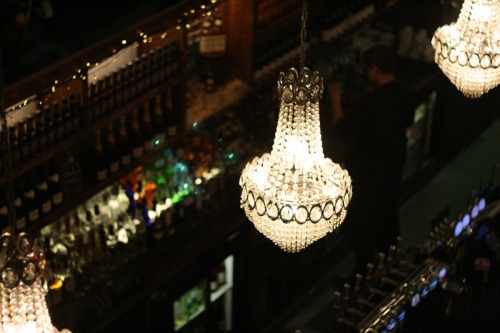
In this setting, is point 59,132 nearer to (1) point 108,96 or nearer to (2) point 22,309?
(1) point 108,96

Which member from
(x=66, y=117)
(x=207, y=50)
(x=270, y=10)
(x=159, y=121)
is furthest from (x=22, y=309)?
(x=270, y=10)

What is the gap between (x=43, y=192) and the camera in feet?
17.9

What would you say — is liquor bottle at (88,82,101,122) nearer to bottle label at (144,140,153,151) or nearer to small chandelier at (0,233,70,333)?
bottle label at (144,140,153,151)

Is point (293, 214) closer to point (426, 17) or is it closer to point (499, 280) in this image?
point (499, 280)

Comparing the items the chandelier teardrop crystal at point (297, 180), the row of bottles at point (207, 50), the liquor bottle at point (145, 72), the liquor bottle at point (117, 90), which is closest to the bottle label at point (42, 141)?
the liquor bottle at point (117, 90)

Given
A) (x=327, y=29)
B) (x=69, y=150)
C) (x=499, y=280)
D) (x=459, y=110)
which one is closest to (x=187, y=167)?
(x=69, y=150)

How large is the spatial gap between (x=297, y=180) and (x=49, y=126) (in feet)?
5.93

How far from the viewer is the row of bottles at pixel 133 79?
5.53 meters

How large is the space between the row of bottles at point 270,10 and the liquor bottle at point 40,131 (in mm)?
1795

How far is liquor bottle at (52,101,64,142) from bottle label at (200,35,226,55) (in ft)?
4.44

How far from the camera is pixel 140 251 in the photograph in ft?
20.2

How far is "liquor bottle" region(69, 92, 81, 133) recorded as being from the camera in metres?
5.33

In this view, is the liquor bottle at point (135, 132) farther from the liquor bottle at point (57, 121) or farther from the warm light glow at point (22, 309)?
the warm light glow at point (22, 309)

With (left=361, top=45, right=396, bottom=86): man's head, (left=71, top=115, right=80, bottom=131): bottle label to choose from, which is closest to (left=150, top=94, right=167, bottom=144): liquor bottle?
(left=71, top=115, right=80, bottom=131): bottle label
